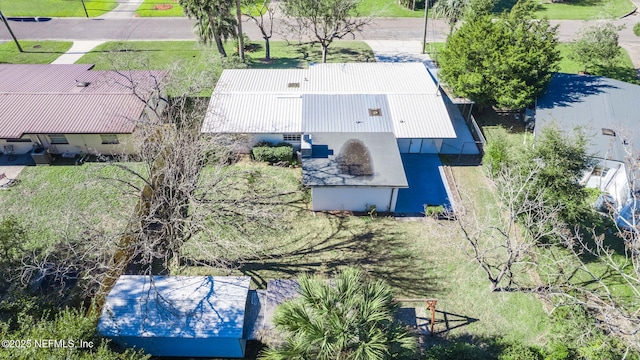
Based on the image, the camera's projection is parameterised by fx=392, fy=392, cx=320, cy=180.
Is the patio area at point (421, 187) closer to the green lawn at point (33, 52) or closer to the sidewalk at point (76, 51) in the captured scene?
the sidewalk at point (76, 51)

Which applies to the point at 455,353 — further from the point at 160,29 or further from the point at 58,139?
the point at 160,29

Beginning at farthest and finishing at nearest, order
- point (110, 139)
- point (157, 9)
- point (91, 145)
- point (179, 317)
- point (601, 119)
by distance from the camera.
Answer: point (157, 9) < point (91, 145) < point (110, 139) < point (601, 119) < point (179, 317)

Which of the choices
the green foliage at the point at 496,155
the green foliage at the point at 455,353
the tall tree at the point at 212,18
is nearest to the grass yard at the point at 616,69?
the green foliage at the point at 496,155

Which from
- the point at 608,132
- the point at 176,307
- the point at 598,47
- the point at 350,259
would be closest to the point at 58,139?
the point at 176,307

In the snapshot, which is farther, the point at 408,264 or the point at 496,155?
the point at 496,155

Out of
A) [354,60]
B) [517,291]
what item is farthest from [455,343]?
[354,60]

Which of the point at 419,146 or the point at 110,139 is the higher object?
the point at 110,139
